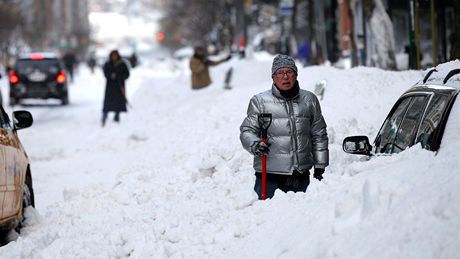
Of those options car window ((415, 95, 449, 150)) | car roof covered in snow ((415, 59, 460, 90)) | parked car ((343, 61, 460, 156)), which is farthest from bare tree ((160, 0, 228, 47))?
car window ((415, 95, 449, 150))

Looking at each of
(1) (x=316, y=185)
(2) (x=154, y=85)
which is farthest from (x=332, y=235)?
(2) (x=154, y=85)

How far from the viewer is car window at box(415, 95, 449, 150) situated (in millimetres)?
5113

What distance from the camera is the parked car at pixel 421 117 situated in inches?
201

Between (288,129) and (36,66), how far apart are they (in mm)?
22815

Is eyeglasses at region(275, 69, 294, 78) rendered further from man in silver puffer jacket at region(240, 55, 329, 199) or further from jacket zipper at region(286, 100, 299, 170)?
jacket zipper at region(286, 100, 299, 170)

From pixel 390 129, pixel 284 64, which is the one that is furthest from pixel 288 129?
pixel 390 129

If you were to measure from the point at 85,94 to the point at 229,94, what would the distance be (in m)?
22.5

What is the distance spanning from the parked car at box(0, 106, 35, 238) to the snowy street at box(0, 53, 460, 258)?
241mm

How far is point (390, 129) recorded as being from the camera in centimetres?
632

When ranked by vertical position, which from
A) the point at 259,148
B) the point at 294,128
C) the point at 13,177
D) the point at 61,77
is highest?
the point at 294,128

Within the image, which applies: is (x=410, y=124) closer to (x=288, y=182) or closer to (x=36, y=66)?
(x=288, y=182)

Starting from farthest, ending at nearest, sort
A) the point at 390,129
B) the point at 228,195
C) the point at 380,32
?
the point at 380,32
the point at 228,195
the point at 390,129

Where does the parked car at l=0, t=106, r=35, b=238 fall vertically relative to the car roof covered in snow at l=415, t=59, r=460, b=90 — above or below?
below

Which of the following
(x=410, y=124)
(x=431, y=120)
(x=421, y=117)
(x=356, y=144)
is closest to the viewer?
(x=431, y=120)
